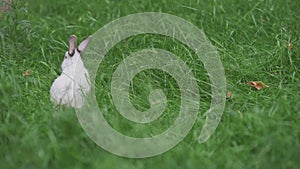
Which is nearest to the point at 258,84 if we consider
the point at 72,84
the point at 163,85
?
the point at 163,85

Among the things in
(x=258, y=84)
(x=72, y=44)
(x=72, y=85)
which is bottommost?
(x=258, y=84)

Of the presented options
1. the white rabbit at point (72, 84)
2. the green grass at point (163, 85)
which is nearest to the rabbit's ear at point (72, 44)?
the white rabbit at point (72, 84)

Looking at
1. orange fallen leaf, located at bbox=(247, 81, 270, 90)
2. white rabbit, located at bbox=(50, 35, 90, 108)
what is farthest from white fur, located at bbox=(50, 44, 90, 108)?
orange fallen leaf, located at bbox=(247, 81, 270, 90)

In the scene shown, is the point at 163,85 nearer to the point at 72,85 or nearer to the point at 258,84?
the point at 258,84

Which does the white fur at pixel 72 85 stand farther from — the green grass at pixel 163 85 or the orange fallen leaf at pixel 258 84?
the orange fallen leaf at pixel 258 84

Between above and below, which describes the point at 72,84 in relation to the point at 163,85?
above

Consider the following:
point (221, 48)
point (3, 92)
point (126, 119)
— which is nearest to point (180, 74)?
point (221, 48)
